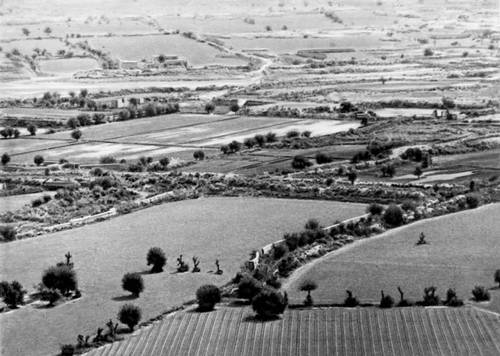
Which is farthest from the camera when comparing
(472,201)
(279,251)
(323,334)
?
(472,201)

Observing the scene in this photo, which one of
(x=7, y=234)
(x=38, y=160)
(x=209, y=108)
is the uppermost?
(x=7, y=234)

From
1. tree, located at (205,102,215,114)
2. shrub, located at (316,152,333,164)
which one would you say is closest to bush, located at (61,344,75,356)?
shrub, located at (316,152,333,164)

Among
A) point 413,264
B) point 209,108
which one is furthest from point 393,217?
point 209,108

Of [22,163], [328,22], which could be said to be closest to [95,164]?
[22,163]

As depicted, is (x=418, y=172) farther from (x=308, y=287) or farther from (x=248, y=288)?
(x=248, y=288)

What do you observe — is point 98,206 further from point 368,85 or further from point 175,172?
point 368,85

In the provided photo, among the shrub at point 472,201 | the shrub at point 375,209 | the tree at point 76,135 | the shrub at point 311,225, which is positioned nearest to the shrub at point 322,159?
the shrub at point 472,201
